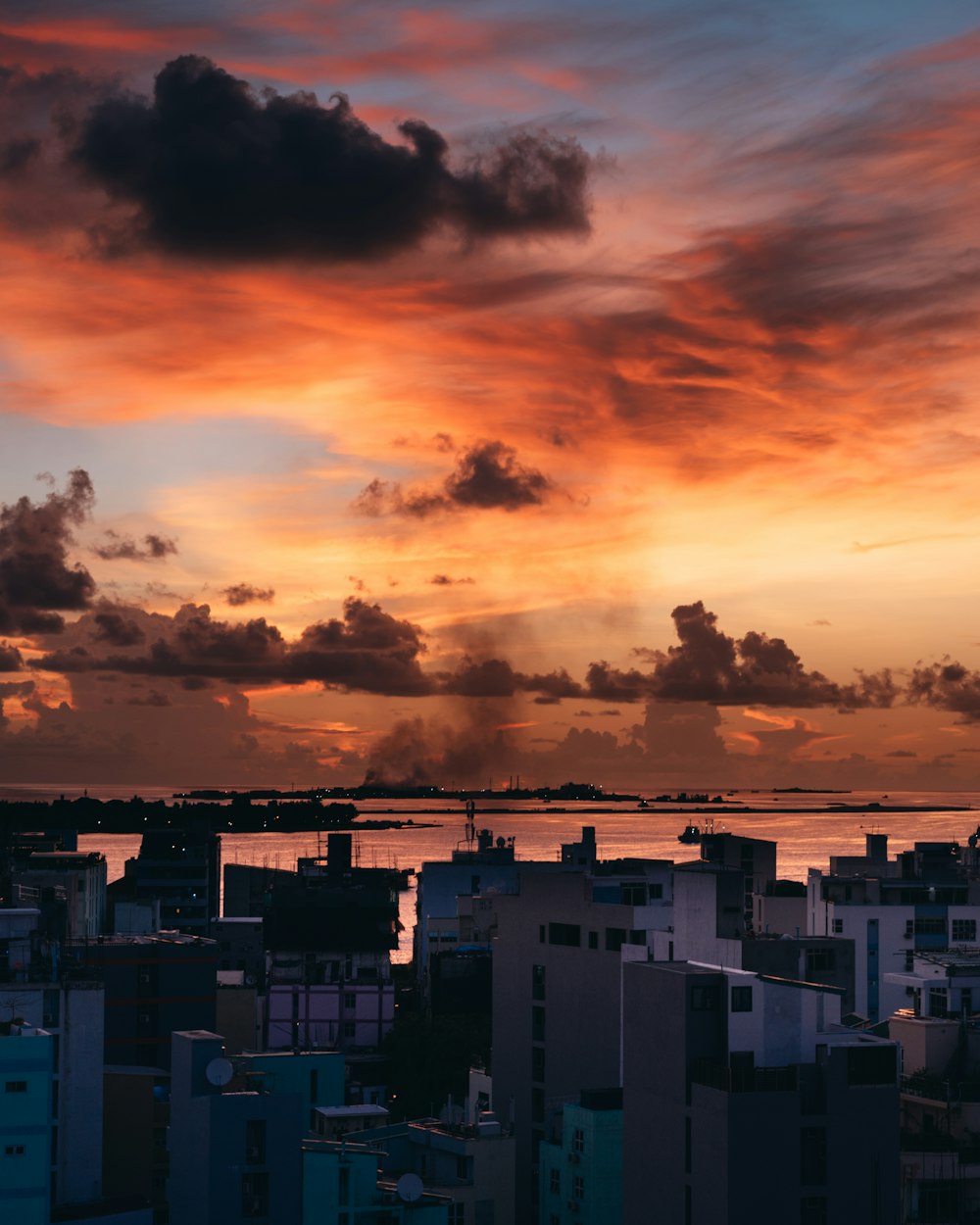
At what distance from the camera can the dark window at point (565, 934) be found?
65.9 metres

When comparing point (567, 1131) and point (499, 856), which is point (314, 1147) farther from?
point (499, 856)

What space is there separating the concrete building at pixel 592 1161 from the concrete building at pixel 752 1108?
781 cm

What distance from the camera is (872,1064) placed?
41719mm

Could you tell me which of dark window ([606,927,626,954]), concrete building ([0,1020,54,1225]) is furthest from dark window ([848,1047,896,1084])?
dark window ([606,927,626,954])

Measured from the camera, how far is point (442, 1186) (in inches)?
2124

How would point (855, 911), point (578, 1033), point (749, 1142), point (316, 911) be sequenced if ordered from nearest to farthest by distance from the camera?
point (749, 1142) < point (578, 1033) < point (855, 911) < point (316, 911)

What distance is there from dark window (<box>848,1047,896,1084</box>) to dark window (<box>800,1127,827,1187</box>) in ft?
5.07

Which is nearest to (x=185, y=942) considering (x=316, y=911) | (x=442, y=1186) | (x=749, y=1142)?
(x=442, y=1186)

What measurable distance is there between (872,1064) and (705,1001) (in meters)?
3.84

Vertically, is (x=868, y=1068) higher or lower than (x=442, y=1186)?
higher

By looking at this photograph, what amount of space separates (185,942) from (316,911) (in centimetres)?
2954

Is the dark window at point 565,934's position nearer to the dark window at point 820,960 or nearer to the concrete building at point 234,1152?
the dark window at point 820,960

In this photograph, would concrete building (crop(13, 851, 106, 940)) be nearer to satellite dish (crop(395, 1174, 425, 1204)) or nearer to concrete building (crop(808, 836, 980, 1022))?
concrete building (crop(808, 836, 980, 1022))

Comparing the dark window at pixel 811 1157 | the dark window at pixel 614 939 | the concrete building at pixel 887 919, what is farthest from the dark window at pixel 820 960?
the dark window at pixel 811 1157
